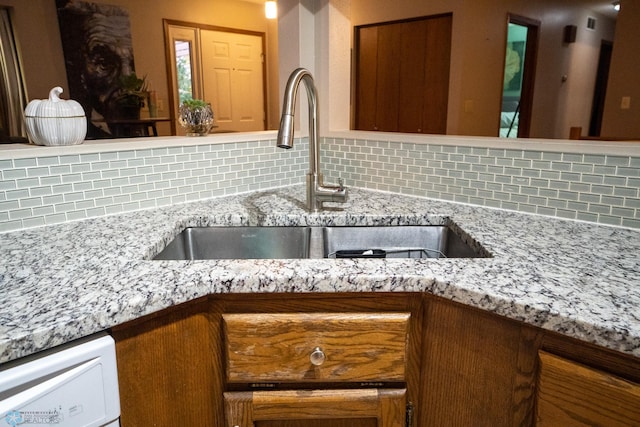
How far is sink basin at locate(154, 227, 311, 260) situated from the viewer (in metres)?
1.31

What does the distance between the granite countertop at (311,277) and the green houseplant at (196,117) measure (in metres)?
0.43

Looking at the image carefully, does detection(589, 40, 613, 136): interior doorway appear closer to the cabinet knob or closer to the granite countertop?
the granite countertop

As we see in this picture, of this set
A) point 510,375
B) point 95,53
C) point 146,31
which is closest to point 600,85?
point 146,31

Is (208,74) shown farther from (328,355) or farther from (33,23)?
(328,355)

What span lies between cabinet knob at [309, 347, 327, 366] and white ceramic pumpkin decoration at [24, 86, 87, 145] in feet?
2.93

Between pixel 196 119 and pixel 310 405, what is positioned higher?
pixel 196 119

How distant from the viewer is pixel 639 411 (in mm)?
635

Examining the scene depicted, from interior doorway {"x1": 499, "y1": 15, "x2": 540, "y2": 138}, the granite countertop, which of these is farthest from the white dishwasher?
interior doorway {"x1": 499, "y1": 15, "x2": 540, "y2": 138}

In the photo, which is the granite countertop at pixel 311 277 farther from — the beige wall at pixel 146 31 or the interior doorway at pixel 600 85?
the interior doorway at pixel 600 85

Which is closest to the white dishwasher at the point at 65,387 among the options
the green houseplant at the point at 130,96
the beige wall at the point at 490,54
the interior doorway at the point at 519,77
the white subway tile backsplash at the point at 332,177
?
the white subway tile backsplash at the point at 332,177

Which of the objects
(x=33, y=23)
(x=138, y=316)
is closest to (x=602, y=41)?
(x=33, y=23)

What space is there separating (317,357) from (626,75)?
4.30 m

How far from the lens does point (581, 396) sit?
2.26 feet

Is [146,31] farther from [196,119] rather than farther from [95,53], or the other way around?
[196,119]
